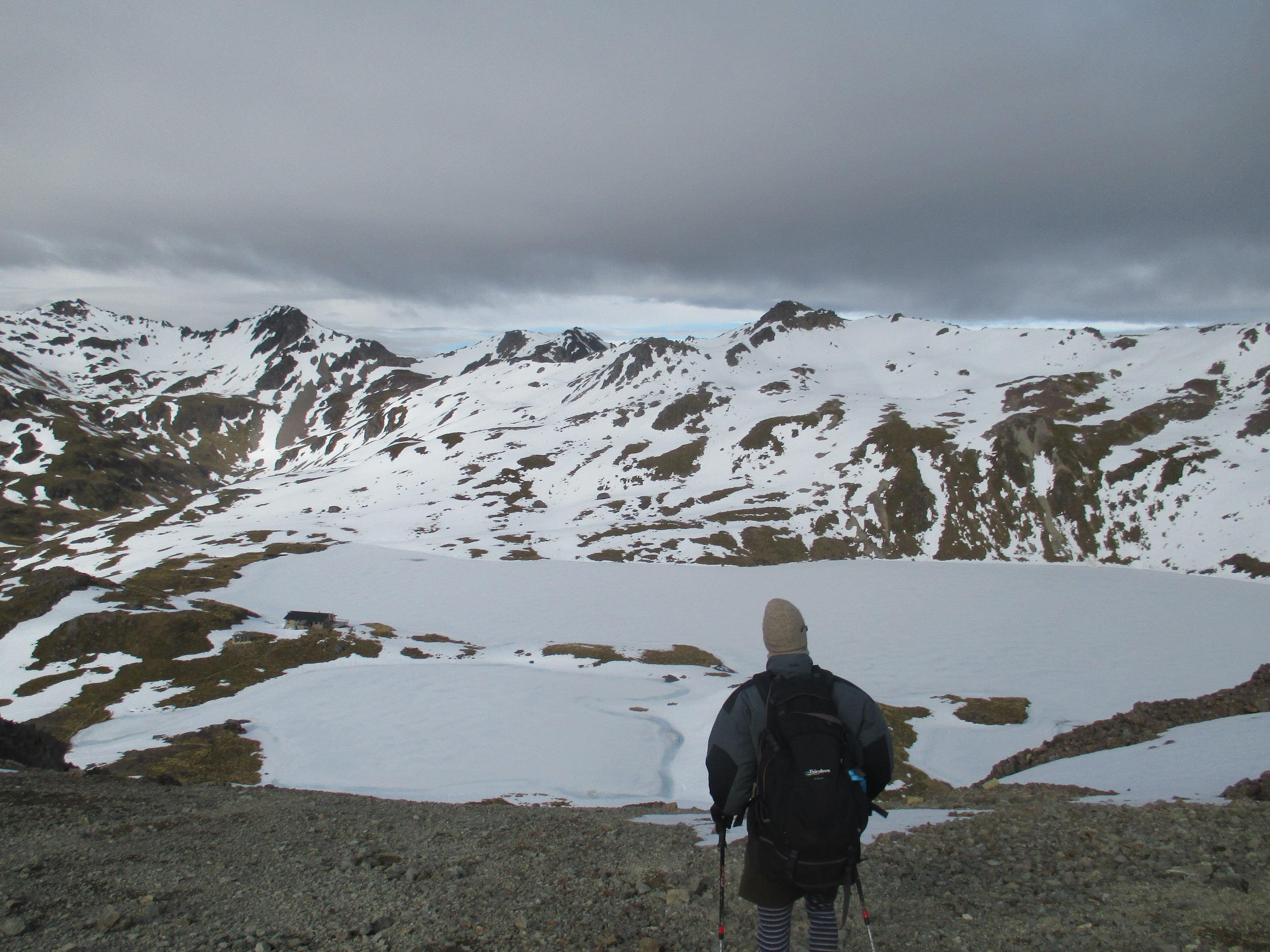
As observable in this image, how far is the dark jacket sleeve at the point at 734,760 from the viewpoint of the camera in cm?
681

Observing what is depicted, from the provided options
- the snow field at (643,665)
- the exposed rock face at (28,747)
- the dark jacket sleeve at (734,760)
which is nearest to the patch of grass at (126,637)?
the snow field at (643,665)

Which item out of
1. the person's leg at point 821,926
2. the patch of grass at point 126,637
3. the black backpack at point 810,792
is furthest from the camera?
the patch of grass at point 126,637

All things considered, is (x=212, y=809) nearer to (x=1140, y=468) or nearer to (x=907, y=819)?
(x=907, y=819)

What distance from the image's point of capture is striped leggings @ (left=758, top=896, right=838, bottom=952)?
22.5 ft

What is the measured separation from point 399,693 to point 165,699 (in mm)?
19249

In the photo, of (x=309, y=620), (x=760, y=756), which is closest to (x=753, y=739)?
(x=760, y=756)

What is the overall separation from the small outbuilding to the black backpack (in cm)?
6957

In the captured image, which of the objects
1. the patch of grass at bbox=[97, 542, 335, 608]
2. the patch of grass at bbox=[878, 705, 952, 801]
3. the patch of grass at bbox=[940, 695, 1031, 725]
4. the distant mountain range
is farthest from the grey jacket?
the distant mountain range

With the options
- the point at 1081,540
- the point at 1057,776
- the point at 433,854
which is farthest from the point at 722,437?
the point at 433,854

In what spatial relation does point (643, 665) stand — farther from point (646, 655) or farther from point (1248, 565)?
point (1248, 565)

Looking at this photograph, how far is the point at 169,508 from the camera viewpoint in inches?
7279

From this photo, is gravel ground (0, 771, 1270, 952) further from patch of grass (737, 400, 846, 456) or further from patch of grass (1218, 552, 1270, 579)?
patch of grass (737, 400, 846, 456)

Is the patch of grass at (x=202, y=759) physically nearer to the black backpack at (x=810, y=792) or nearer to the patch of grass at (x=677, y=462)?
the black backpack at (x=810, y=792)

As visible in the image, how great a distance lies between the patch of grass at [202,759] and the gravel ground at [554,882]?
20.7 meters
